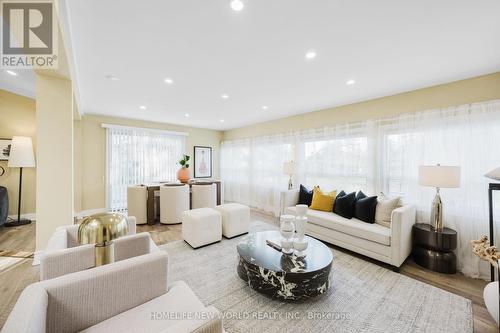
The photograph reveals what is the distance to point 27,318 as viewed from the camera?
2.48 ft

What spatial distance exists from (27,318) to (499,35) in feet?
12.1

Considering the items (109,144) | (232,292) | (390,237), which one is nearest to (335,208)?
(390,237)

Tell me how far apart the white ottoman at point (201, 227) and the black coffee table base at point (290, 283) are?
4.10ft

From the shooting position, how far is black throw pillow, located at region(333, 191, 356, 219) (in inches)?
121

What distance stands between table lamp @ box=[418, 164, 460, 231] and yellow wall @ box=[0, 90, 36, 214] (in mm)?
7085

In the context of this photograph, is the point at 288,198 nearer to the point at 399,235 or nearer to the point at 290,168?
the point at 290,168

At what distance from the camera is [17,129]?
4.12 meters

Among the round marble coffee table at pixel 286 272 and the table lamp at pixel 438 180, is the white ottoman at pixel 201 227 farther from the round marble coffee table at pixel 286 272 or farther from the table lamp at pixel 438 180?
the table lamp at pixel 438 180

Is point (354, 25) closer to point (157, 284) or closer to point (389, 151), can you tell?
point (389, 151)

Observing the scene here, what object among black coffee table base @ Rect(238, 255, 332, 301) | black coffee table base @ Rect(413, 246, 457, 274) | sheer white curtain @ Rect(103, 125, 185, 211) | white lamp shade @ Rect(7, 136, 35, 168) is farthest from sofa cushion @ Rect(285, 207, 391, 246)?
white lamp shade @ Rect(7, 136, 35, 168)

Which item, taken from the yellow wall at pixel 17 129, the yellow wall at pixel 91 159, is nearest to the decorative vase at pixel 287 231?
the yellow wall at pixel 91 159

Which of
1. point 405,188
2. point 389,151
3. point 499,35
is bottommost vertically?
point 405,188

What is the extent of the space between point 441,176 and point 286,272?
87.1 inches

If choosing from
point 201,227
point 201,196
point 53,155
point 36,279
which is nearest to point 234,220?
point 201,227
